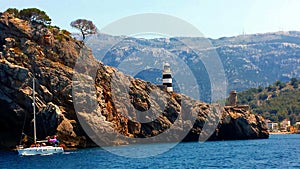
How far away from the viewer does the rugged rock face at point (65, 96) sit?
90.2 metres

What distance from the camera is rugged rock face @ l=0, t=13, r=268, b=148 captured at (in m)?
→ 90.2

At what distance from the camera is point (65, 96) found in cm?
9375

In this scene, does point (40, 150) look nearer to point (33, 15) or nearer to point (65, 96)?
point (65, 96)

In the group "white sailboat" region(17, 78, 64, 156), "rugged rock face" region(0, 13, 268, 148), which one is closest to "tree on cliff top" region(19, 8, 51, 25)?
"rugged rock face" region(0, 13, 268, 148)

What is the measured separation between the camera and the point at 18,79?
90.4 metres

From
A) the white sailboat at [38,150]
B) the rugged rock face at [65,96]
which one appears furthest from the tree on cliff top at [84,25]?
the white sailboat at [38,150]

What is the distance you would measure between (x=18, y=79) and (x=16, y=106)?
489cm

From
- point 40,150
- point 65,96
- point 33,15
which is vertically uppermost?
point 33,15

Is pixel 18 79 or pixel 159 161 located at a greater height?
pixel 18 79

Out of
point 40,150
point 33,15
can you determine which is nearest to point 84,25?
point 33,15

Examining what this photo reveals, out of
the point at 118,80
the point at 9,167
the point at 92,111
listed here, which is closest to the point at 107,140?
the point at 92,111

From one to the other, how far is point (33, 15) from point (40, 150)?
3442 centimetres

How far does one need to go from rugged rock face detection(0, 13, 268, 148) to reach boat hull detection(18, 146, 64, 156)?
760cm

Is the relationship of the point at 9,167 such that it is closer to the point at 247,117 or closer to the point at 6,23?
the point at 6,23
